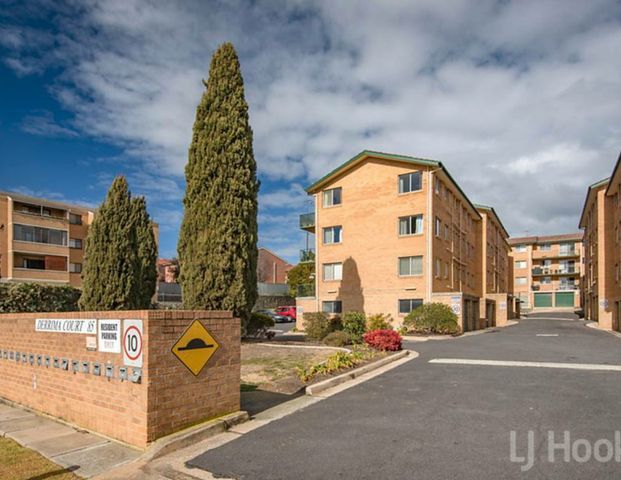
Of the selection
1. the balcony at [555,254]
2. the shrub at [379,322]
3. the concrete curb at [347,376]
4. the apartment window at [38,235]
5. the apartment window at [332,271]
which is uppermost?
the apartment window at [38,235]

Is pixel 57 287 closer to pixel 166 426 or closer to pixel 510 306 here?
pixel 166 426

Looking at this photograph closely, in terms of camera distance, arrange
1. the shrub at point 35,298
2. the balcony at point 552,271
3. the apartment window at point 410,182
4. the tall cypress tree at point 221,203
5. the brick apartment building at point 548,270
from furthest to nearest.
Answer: the balcony at point 552,271 → the brick apartment building at point 548,270 → the apartment window at point 410,182 → the shrub at point 35,298 → the tall cypress tree at point 221,203

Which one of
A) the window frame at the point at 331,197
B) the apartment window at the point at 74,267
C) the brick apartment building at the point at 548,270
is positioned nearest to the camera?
the window frame at the point at 331,197

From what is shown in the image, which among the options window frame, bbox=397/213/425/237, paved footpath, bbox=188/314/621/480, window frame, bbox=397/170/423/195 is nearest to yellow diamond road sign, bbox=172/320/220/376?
paved footpath, bbox=188/314/621/480

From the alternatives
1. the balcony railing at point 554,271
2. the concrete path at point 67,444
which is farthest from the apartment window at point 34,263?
the balcony railing at point 554,271

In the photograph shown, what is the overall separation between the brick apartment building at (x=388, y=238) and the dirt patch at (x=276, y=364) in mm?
15278

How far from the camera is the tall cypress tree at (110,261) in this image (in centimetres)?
1659

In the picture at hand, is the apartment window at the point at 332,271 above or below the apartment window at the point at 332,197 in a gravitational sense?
below

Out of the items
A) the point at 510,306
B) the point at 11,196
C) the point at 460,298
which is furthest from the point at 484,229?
the point at 11,196

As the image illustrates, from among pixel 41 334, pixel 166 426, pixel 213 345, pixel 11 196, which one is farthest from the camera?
pixel 11 196

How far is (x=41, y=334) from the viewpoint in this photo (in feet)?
28.5

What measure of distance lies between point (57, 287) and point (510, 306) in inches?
1871

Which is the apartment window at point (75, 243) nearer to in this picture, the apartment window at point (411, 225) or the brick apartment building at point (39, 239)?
the brick apartment building at point (39, 239)

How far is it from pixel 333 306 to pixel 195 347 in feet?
89.3
